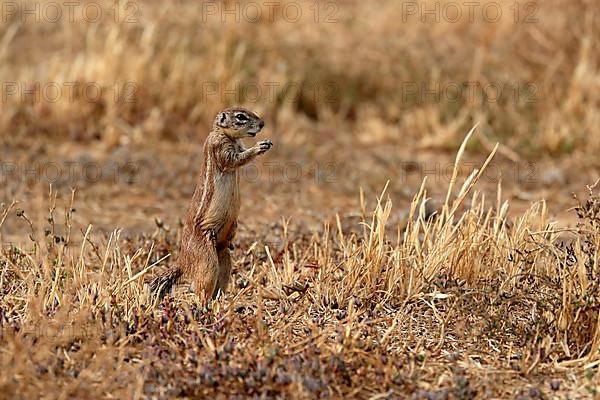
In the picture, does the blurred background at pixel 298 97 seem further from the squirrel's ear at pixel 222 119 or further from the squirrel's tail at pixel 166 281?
the squirrel's ear at pixel 222 119

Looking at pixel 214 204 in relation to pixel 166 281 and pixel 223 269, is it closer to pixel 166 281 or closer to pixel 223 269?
pixel 223 269

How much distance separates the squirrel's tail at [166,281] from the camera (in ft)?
19.3

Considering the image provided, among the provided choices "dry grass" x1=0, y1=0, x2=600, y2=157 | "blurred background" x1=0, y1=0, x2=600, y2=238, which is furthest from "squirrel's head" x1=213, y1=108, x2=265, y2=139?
"dry grass" x1=0, y1=0, x2=600, y2=157

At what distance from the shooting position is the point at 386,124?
1251 cm

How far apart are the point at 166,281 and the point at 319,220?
320 cm

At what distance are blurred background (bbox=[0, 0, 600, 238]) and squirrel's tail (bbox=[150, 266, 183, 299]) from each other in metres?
2.89

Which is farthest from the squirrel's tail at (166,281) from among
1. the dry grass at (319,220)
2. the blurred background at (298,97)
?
the blurred background at (298,97)

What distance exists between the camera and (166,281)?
5.90 m

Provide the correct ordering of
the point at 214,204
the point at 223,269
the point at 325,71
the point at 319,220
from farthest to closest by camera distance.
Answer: the point at 325,71 < the point at 319,220 < the point at 223,269 < the point at 214,204

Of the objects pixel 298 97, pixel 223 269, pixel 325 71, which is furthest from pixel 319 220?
pixel 325 71

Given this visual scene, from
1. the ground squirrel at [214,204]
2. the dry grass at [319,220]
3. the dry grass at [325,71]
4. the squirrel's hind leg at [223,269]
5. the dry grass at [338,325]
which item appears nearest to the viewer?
the dry grass at [338,325]

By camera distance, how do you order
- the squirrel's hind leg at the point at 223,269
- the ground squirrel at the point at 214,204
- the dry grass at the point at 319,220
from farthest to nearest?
the squirrel's hind leg at the point at 223,269
the ground squirrel at the point at 214,204
the dry grass at the point at 319,220

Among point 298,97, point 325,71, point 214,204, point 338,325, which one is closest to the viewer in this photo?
point 338,325

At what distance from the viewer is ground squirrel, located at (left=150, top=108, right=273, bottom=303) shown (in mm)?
5836
